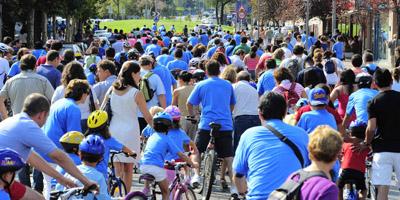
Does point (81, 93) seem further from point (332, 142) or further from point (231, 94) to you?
point (332, 142)

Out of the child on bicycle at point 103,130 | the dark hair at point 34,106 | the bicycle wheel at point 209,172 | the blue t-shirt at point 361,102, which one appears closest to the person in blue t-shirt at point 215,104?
the bicycle wheel at point 209,172

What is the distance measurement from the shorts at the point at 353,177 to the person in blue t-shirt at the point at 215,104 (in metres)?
2.13

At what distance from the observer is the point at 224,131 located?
40.8 ft

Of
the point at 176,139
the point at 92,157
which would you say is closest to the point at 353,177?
the point at 176,139

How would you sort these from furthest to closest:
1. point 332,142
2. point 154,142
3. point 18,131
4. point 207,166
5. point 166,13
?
point 166,13 → point 207,166 → point 154,142 → point 18,131 → point 332,142

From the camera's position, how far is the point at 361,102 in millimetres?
11328

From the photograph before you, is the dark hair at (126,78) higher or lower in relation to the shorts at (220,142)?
higher

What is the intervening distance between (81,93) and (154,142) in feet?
3.19

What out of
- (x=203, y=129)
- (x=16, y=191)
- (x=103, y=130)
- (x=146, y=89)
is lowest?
(x=203, y=129)

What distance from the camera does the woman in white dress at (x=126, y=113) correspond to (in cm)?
1103

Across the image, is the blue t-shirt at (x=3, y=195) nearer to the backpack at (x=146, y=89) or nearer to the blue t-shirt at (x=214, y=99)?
the blue t-shirt at (x=214, y=99)

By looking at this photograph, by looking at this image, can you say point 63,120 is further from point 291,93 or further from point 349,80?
point 349,80

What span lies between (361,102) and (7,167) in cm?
628

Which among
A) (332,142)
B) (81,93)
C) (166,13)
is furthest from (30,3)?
(166,13)
